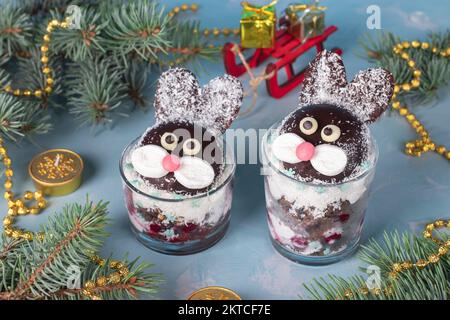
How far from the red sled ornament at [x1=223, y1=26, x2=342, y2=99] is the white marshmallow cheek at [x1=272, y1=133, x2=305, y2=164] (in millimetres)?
401

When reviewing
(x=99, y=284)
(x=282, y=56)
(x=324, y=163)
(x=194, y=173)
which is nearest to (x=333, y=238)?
(x=324, y=163)

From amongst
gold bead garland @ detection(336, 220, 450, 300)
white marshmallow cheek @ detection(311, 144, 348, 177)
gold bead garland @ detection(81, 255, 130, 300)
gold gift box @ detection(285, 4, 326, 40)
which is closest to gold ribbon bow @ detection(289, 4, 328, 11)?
gold gift box @ detection(285, 4, 326, 40)

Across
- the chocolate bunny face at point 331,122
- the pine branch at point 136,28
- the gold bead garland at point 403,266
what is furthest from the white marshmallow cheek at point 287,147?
the pine branch at point 136,28

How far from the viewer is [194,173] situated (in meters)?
1.24

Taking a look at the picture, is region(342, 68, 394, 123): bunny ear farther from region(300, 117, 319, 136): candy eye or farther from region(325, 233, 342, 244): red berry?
region(325, 233, 342, 244): red berry

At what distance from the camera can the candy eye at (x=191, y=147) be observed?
1.25m

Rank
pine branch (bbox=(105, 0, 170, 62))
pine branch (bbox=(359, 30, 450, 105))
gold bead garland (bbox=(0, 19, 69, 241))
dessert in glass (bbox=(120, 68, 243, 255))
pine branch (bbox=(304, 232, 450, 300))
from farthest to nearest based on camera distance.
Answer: pine branch (bbox=(359, 30, 450, 105)) → pine branch (bbox=(105, 0, 170, 62)) → gold bead garland (bbox=(0, 19, 69, 241)) → dessert in glass (bbox=(120, 68, 243, 255)) → pine branch (bbox=(304, 232, 450, 300))

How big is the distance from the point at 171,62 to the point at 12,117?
0.37m

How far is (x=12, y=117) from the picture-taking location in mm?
1435

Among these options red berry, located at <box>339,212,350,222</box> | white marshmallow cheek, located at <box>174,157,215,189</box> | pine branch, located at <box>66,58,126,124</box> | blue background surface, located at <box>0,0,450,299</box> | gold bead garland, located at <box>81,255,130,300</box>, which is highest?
white marshmallow cheek, located at <box>174,157,215,189</box>

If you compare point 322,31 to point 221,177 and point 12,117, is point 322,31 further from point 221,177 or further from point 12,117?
point 12,117

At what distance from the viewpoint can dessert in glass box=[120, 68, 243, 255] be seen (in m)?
1.24
